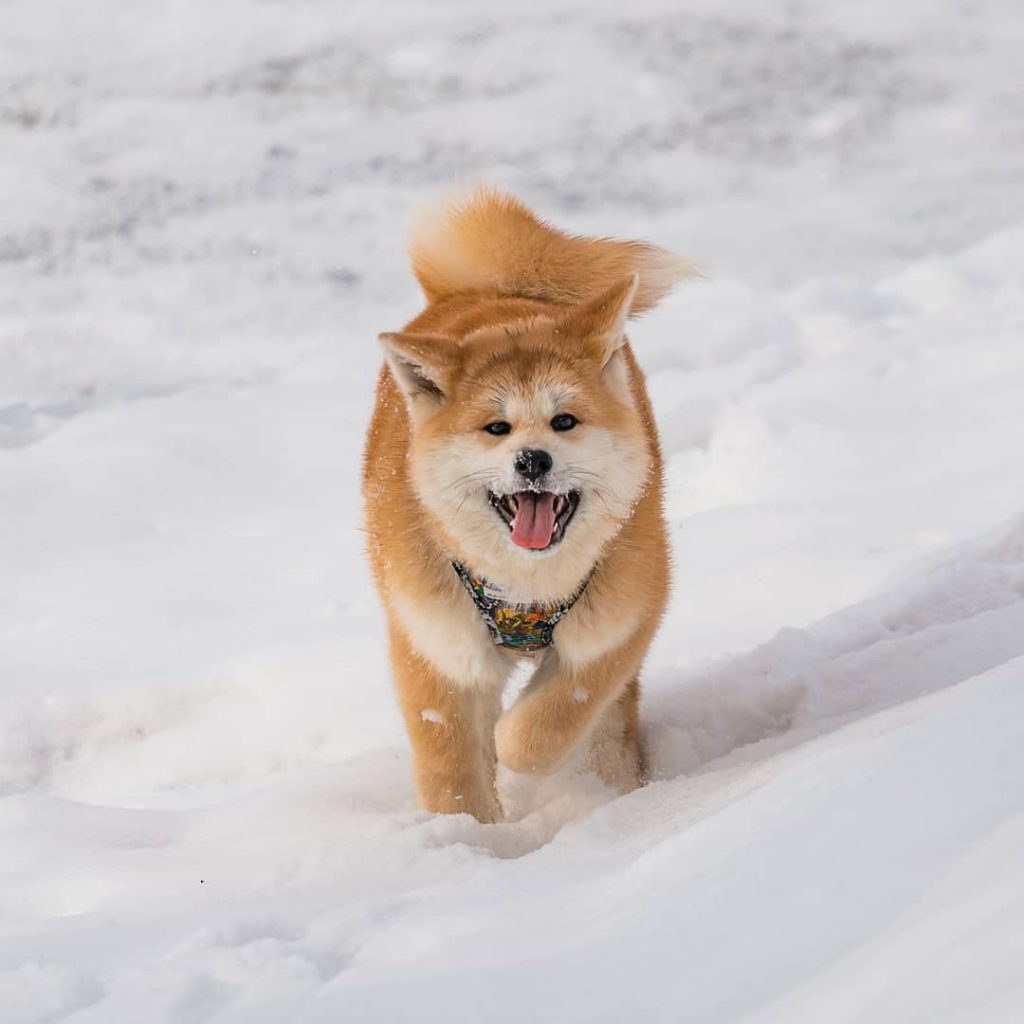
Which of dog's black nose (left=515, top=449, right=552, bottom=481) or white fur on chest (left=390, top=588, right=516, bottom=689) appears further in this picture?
white fur on chest (left=390, top=588, right=516, bottom=689)

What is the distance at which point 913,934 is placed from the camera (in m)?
1.71

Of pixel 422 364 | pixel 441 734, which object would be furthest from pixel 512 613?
pixel 422 364

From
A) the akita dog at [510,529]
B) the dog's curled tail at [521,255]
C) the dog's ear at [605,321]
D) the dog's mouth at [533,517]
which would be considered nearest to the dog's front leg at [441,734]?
the akita dog at [510,529]

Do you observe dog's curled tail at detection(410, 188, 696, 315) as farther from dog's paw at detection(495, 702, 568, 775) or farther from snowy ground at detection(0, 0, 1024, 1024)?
dog's paw at detection(495, 702, 568, 775)

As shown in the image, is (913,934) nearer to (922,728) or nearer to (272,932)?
(922,728)

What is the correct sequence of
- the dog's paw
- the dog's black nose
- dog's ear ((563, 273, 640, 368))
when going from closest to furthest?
the dog's black nose < dog's ear ((563, 273, 640, 368)) < the dog's paw

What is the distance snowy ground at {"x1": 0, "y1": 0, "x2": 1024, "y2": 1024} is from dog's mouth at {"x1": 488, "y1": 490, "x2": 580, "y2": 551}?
592 millimetres

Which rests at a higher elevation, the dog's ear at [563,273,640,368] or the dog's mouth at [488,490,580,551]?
the dog's ear at [563,273,640,368]

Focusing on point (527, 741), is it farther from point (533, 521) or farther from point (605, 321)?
point (605, 321)

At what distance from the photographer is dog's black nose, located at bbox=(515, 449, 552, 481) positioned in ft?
9.16

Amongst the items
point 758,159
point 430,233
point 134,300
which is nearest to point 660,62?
point 758,159

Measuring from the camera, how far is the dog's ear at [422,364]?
2930 mm

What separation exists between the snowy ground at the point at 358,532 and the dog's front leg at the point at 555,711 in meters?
0.21

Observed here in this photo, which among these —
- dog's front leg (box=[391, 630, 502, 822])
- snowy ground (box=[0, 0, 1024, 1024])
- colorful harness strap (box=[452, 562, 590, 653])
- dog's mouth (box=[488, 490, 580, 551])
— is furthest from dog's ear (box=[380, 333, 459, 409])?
snowy ground (box=[0, 0, 1024, 1024])
